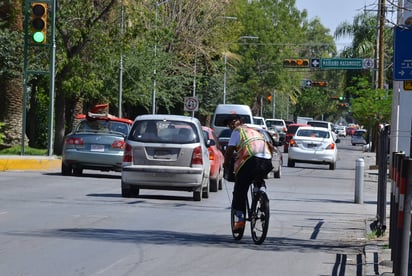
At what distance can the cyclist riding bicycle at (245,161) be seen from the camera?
1334 centimetres

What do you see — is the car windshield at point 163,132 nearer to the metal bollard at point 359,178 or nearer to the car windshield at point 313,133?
the metal bollard at point 359,178

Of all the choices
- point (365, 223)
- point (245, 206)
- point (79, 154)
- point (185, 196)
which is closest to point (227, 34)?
point (79, 154)

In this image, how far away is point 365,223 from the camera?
693 inches

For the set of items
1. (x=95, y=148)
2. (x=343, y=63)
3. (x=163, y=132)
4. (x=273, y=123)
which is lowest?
(x=95, y=148)

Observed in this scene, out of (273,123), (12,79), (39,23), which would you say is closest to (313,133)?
(12,79)

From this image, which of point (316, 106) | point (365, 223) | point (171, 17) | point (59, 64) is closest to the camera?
point (365, 223)

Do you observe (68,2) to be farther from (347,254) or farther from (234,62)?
(234,62)

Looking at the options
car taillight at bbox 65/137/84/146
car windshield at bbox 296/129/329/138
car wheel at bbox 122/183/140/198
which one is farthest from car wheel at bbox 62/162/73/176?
car windshield at bbox 296/129/329/138

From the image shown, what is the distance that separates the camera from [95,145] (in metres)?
26.2

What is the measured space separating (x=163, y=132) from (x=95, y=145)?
251 inches

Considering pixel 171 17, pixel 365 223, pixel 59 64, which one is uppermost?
pixel 171 17

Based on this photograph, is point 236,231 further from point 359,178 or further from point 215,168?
point 215,168

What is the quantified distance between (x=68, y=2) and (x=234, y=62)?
160 ft

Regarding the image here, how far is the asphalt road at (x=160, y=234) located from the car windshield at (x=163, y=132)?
3.93ft
